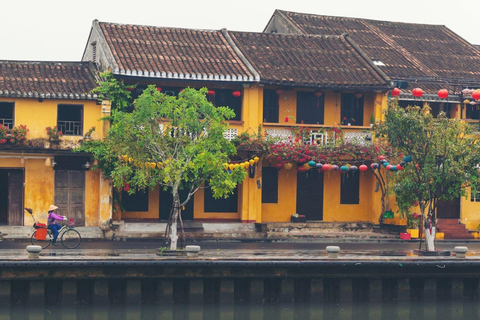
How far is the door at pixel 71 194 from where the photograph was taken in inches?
1399

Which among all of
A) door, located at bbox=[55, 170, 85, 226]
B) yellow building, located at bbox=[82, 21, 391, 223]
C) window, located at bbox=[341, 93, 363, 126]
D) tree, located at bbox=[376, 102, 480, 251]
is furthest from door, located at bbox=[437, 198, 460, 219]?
door, located at bbox=[55, 170, 85, 226]

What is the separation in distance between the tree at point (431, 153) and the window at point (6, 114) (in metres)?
13.3

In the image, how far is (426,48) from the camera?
1754 inches

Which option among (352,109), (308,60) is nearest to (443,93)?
(352,109)

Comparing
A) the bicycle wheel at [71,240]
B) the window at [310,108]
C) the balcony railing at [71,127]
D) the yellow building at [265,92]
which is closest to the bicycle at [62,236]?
the bicycle wheel at [71,240]

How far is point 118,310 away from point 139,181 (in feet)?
15.2

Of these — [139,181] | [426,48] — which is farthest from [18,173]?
[426,48]

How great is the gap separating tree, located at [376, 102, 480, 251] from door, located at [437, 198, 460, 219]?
8504mm

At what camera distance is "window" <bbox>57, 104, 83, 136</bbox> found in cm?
3544

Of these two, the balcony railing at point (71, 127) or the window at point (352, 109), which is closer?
the balcony railing at point (71, 127)

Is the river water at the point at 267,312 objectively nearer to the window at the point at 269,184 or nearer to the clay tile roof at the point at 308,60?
the window at the point at 269,184

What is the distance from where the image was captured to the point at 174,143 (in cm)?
3117

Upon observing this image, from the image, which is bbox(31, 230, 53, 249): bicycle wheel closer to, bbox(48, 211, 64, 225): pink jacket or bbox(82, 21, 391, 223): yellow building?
bbox(48, 211, 64, 225): pink jacket

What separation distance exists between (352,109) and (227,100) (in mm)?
5397
